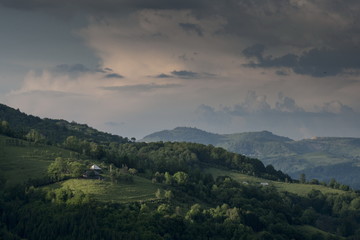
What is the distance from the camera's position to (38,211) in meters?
170

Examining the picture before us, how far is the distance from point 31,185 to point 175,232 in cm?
5940

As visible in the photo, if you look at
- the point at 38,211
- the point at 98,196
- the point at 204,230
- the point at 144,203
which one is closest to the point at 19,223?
the point at 38,211

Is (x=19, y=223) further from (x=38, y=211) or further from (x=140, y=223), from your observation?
(x=140, y=223)

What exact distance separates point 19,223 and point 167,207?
180ft

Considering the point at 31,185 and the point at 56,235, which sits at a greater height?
the point at 31,185

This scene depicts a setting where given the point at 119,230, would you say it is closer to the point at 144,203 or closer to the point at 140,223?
the point at 140,223

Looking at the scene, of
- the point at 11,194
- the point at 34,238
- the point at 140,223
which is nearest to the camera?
the point at 34,238

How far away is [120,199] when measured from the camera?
192250mm

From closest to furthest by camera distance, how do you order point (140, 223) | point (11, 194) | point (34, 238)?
point (34, 238)
point (140, 223)
point (11, 194)

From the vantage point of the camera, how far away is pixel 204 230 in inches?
7407

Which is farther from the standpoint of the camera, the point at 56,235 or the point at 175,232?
the point at 175,232

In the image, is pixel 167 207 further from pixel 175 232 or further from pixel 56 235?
pixel 56 235

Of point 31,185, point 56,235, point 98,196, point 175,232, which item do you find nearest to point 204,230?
point 175,232

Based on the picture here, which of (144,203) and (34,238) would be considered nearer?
(34,238)
